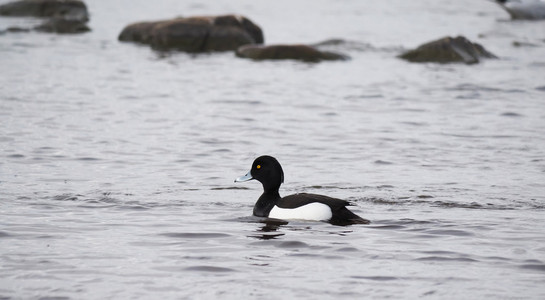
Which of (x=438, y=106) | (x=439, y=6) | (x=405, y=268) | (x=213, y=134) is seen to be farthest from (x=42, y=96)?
(x=439, y=6)

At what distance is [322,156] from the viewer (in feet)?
47.2

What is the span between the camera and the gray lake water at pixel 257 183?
8.04m

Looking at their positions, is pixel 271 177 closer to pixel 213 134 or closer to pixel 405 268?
pixel 405 268

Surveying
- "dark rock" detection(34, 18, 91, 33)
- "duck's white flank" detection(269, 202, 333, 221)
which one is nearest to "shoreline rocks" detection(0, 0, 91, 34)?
"dark rock" detection(34, 18, 91, 33)

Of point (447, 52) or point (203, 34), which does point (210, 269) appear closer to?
point (447, 52)

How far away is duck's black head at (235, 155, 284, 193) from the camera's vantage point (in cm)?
1062

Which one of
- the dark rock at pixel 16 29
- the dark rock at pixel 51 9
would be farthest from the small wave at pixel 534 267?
the dark rock at pixel 51 9

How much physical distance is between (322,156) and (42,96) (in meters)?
7.54

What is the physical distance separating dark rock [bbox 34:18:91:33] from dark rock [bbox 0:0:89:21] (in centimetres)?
165

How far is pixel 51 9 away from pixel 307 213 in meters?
A: 26.5

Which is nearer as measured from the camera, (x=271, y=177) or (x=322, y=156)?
(x=271, y=177)

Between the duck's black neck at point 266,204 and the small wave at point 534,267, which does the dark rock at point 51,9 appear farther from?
the small wave at point 534,267

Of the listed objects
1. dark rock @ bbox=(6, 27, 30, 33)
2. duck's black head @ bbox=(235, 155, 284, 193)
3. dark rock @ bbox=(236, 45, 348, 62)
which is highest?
dark rock @ bbox=(6, 27, 30, 33)

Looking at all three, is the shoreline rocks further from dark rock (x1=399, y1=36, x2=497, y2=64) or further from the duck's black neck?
the duck's black neck
